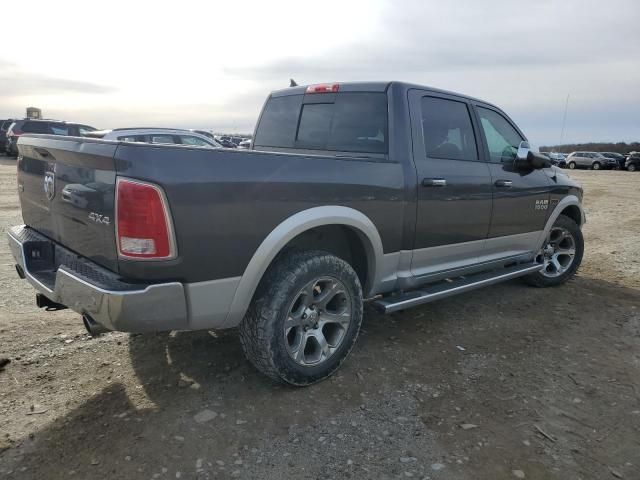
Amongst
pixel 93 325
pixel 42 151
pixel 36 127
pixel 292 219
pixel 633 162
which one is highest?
pixel 36 127

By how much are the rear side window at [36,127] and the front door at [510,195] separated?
19262mm

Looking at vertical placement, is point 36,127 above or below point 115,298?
above

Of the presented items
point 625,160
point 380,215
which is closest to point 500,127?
point 380,215

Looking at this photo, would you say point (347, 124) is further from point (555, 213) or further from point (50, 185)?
point (555, 213)

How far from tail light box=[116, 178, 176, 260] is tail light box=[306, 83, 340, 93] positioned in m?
2.14

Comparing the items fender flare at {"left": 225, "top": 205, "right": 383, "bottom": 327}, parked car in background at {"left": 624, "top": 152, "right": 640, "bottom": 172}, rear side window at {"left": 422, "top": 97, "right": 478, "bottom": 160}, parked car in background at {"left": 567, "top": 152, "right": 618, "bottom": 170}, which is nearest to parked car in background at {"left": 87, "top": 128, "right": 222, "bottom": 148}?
rear side window at {"left": 422, "top": 97, "right": 478, "bottom": 160}

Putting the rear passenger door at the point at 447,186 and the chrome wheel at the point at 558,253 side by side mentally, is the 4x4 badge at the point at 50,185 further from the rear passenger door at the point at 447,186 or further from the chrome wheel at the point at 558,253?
the chrome wheel at the point at 558,253

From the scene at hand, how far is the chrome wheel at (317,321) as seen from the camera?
3.07m

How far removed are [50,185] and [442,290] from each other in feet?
9.11

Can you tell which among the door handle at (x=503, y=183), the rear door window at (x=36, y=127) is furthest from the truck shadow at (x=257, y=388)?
the rear door window at (x=36, y=127)

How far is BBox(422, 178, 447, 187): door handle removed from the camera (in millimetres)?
3633

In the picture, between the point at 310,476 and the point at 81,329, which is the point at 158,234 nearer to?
the point at 310,476

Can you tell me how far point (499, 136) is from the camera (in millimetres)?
4621

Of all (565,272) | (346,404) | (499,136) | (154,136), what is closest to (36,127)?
(154,136)
